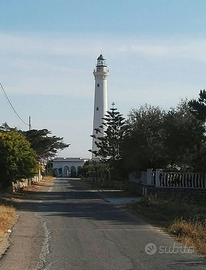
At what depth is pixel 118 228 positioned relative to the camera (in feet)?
52.5

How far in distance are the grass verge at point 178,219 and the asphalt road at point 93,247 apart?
0.46 meters

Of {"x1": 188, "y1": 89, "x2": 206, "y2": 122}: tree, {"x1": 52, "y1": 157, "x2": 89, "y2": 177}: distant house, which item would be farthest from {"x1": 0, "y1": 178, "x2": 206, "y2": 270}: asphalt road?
{"x1": 52, "y1": 157, "x2": 89, "y2": 177}: distant house

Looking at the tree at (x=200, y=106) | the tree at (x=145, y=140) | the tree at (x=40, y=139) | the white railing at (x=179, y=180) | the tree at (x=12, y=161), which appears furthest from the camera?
the tree at (x=40, y=139)

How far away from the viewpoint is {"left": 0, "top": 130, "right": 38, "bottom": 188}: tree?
32031 millimetres

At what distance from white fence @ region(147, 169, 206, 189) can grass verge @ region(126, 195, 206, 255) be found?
146 cm

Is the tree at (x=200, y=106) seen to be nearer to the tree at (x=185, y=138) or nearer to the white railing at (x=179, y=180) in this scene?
the tree at (x=185, y=138)

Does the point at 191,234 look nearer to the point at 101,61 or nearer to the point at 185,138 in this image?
the point at 185,138

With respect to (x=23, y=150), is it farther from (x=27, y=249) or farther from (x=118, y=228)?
(x=27, y=249)

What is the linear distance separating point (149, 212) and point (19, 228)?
689 cm

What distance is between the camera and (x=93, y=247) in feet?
39.5

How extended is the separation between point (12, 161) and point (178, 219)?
17386mm

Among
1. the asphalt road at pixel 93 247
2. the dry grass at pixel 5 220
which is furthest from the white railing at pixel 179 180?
the dry grass at pixel 5 220

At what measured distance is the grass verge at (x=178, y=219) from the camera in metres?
13.1

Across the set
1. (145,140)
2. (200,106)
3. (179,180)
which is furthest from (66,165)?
(200,106)
